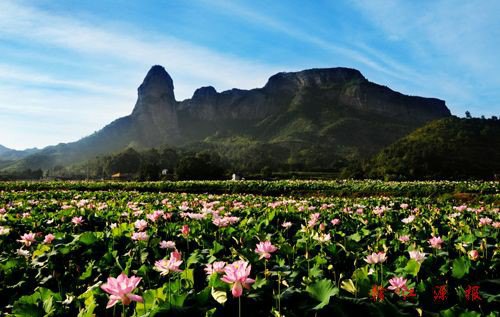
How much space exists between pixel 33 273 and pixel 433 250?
398cm

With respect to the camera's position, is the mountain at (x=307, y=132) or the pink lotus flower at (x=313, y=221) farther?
the mountain at (x=307, y=132)

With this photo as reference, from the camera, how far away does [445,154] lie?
5700cm

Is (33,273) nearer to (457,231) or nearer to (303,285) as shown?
(303,285)

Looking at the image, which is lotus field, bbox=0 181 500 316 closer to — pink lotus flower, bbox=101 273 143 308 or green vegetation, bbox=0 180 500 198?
pink lotus flower, bbox=101 273 143 308

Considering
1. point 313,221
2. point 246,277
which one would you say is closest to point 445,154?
point 313,221

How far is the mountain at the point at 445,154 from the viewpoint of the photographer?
50.3 m

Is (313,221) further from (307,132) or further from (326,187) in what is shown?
(307,132)

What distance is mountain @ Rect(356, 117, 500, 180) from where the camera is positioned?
50344 millimetres

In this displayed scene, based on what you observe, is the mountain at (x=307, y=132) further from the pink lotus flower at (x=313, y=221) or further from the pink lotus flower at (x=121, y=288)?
the pink lotus flower at (x=121, y=288)

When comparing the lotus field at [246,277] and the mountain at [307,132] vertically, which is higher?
the mountain at [307,132]

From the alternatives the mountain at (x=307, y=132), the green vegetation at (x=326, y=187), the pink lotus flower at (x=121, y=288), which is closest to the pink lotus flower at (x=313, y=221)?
the pink lotus flower at (x=121, y=288)

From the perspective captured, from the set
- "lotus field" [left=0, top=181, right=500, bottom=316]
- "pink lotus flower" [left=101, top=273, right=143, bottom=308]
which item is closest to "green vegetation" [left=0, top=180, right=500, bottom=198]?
"lotus field" [left=0, top=181, right=500, bottom=316]

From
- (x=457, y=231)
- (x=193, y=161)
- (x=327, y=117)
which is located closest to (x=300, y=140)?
(x=327, y=117)

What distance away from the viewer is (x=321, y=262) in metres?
3.00
